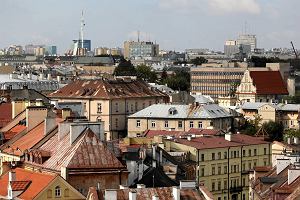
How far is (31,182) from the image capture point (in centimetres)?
4650

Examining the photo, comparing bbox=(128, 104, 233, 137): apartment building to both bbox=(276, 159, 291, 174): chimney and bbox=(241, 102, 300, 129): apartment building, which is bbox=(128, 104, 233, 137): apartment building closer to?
bbox=(241, 102, 300, 129): apartment building

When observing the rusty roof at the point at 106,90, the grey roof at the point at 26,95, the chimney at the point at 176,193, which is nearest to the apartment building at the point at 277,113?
the rusty roof at the point at 106,90

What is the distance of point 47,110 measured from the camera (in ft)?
197

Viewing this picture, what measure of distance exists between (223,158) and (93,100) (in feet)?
140

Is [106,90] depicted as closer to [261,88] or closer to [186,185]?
[261,88]

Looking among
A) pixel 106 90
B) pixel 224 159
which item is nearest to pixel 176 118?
pixel 106 90

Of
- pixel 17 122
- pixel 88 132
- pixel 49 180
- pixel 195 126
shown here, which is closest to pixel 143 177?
pixel 88 132

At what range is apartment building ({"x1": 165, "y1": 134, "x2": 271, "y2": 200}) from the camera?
Result: 258 feet

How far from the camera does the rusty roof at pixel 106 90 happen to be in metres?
123

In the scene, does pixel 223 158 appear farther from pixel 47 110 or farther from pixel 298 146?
pixel 47 110

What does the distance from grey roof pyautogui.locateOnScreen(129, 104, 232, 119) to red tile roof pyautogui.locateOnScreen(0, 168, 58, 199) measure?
2476 inches

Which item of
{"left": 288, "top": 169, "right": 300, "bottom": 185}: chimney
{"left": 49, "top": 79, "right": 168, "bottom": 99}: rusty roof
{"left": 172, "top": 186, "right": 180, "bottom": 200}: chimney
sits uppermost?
{"left": 288, "top": 169, "right": 300, "bottom": 185}: chimney

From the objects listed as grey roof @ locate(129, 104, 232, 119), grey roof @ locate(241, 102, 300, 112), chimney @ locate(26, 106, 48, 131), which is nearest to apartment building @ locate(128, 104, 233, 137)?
grey roof @ locate(129, 104, 232, 119)

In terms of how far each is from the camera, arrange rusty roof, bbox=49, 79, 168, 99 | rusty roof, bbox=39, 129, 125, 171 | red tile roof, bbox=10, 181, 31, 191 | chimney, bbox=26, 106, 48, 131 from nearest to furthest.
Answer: red tile roof, bbox=10, 181, 31, 191 < rusty roof, bbox=39, 129, 125, 171 < chimney, bbox=26, 106, 48, 131 < rusty roof, bbox=49, 79, 168, 99
